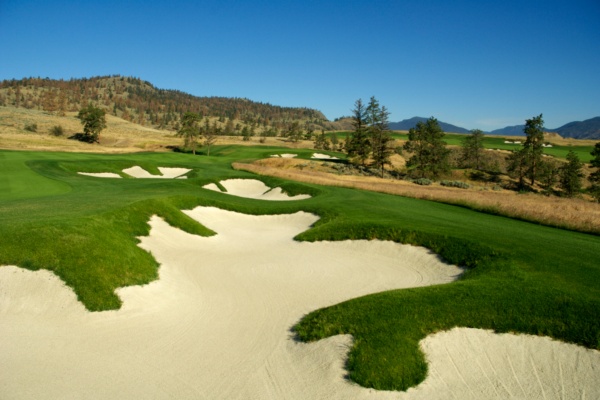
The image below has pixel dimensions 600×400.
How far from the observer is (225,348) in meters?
9.15

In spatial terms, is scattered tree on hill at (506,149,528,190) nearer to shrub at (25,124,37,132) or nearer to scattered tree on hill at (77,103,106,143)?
scattered tree on hill at (77,103,106,143)

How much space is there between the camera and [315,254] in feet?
54.8

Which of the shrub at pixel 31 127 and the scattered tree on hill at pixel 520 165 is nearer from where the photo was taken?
the scattered tree on hill at pixel 520 165

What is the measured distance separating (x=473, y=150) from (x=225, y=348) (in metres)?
104

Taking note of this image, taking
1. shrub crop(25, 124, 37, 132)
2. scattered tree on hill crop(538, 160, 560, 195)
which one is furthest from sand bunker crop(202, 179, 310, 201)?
shrub crop(25, 124, 37, 132)

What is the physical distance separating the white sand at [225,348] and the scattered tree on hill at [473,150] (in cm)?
9583

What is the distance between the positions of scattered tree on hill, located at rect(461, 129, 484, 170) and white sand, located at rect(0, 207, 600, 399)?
95.8 meters

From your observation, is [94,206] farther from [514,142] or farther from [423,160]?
[514,142]

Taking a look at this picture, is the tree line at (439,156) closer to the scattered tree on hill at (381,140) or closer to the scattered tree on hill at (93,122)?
the scattered tree on hill at (381,140)

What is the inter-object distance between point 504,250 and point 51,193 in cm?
2556

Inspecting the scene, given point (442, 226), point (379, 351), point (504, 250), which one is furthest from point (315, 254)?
point (379, 351)

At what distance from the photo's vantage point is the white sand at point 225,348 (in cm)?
743

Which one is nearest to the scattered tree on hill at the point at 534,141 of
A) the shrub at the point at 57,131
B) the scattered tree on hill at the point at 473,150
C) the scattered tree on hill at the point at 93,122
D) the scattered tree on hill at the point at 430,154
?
the scattered tree on hill at the point at 430,154

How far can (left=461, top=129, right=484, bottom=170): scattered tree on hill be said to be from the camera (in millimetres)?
98938
